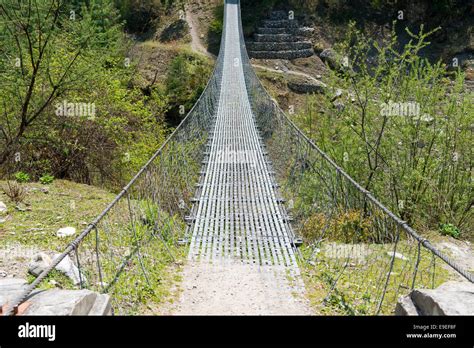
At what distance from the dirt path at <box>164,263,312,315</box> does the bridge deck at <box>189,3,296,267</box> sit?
0.72ft

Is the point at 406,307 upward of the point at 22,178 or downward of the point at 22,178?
upward

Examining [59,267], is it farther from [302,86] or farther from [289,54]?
[289,54]

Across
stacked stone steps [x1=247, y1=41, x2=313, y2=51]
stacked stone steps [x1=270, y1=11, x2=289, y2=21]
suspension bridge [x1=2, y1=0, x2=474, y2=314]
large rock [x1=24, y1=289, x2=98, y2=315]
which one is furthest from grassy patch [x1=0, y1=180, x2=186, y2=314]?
stacked stone steps [x1=270, y1=11, x2=289, y2=21]

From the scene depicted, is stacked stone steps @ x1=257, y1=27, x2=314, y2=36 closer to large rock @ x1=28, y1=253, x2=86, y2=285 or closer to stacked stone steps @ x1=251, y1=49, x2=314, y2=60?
stacked stone steps @ x1=251, y1=49, x2=314, y2=60

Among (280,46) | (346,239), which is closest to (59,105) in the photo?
(346,239)

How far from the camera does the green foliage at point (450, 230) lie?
14.8ft

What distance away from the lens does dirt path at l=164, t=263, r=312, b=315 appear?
2.57 m

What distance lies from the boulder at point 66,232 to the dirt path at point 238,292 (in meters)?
1.01

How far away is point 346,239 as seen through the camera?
4.07m

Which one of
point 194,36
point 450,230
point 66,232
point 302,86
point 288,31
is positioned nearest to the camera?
point 66,232

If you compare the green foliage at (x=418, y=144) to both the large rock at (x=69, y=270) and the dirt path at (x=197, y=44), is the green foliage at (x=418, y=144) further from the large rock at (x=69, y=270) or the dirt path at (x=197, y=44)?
the dirt path at (x=197, y=44)

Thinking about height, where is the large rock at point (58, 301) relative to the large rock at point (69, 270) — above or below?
above

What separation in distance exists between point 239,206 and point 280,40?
14.2m

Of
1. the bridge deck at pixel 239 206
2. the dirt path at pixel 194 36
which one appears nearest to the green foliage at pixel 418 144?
the bridge deck at pixel 239 206
